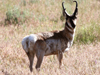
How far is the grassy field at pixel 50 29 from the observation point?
18.6ft

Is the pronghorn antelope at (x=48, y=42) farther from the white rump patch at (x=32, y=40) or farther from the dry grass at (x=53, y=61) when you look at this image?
the dry grass at (x=53, y=61)

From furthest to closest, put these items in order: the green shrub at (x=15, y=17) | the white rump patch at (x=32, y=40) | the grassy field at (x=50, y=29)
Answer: the green shrub at (x=15, y=17) < the grassy field at (x=50, y=29) < the white rump patch at (x=32, y=40)

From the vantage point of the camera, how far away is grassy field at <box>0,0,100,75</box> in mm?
5676

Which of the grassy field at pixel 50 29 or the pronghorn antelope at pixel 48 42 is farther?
the grassy field at pixel 50 29

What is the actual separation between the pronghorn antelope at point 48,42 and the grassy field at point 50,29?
440mm

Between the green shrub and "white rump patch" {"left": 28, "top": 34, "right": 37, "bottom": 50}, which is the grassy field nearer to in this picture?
the green shrub

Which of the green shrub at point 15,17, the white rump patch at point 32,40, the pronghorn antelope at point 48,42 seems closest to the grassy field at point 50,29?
the green shrub at point 15,17

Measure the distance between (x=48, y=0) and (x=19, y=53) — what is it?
11.4 m

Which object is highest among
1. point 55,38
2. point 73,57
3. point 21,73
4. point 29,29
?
point 55,38

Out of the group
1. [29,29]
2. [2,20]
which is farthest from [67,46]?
[2,20]

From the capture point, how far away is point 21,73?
5332 millimetres

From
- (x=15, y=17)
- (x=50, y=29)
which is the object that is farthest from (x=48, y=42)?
(x=15, y=17)

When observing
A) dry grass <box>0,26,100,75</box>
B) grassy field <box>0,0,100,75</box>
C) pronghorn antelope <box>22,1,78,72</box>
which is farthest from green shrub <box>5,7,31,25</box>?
pronghorn antelope <box>22,1,78,72</box>

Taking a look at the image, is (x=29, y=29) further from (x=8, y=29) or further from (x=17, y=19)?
(x=17, y=19)
